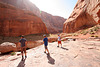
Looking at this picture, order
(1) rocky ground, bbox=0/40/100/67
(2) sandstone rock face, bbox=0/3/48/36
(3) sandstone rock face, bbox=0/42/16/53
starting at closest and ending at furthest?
(1) rocky ground, bbox=0/40/100/67 → (3) sandstone rock face, bbox=0/42/16/53 → (2) sandstone rock face, bbox=0/3/48/36

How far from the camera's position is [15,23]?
2170cm

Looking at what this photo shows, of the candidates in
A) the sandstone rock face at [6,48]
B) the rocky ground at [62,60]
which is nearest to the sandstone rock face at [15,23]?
the sandstone rock face at [6,48]

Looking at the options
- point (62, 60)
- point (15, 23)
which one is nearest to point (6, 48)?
point (62, 60)

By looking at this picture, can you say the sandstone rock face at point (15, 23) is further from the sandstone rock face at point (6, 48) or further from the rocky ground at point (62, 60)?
the rocky ground at point (62, 60)

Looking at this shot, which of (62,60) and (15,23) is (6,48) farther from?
(15,23)

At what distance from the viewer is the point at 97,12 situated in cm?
1334

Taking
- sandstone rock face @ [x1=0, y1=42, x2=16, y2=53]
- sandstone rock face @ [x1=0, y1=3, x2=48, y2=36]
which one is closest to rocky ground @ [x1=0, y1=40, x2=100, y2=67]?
sandstone rock face @ [x1=0, y1=42, x2=16, y2=53]

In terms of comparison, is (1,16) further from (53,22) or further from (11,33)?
(53,22)

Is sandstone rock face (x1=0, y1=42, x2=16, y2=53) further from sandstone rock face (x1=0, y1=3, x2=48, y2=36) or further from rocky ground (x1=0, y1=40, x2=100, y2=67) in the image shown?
sandstone rock face (x1=0, y1=3, x2=48, y2=36)

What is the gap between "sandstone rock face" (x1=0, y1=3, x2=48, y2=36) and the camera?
2038cm

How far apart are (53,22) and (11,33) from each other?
5698 cm

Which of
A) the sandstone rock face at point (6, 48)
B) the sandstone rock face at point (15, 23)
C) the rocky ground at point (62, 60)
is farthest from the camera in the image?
the sandstone rock face at point (15, 23)

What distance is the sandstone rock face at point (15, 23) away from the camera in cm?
2038

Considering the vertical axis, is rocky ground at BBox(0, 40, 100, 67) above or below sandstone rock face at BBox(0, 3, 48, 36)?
below
